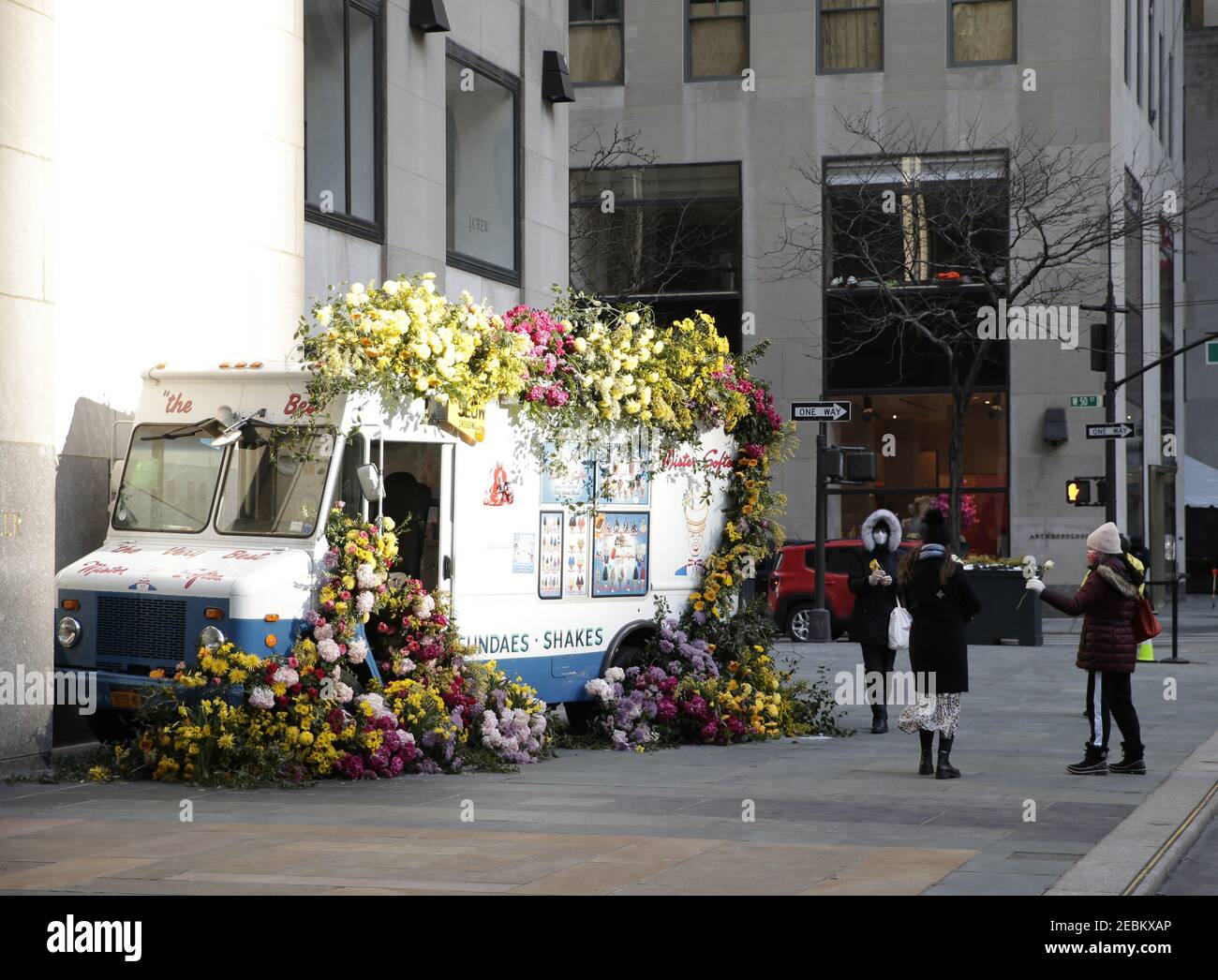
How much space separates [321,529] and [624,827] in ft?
11.2

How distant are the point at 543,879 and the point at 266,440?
5.24 m

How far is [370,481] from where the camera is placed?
37.9 feet

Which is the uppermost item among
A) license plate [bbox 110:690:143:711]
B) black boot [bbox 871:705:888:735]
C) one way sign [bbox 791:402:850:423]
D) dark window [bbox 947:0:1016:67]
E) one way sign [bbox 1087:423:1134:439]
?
dark window [bbox 947:0:1016:67]

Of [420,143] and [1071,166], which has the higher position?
[1071,166]

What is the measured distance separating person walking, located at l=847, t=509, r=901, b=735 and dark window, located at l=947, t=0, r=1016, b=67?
23401 mm

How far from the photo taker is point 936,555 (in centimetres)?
1234

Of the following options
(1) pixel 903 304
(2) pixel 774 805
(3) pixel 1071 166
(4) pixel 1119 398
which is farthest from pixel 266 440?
(4) pixel 1119 398

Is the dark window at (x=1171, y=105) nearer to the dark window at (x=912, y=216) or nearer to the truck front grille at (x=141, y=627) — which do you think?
the dark window at (x=912, y=216)

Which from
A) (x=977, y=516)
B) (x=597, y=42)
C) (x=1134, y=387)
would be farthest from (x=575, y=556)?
(x=1134, y=387)

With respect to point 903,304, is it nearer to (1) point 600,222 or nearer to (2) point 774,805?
(1) point 600,222

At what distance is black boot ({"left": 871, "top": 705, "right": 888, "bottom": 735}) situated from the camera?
15.3m

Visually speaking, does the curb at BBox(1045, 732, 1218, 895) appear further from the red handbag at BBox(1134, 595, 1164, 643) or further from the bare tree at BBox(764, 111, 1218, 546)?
the bare tree at BBox(764, 111, 1218, 546)

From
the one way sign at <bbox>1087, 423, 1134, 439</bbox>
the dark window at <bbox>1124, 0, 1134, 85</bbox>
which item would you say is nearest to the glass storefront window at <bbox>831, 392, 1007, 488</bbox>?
Answer: the dark window at <bbox>1124, 0, 1134, 85</bbox>
